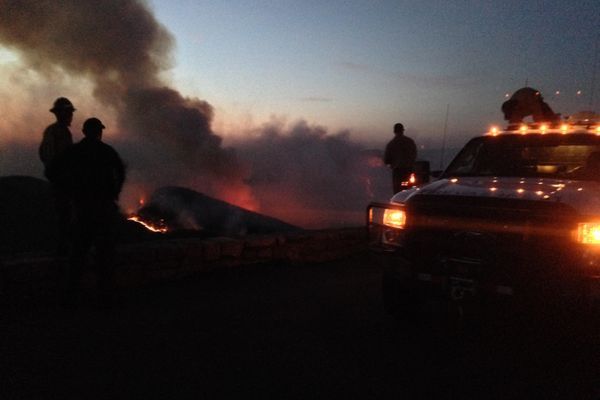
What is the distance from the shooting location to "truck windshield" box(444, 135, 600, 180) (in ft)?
16.8

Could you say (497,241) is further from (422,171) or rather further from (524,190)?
(422,171)

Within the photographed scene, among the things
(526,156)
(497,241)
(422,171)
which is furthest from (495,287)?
(526,156)

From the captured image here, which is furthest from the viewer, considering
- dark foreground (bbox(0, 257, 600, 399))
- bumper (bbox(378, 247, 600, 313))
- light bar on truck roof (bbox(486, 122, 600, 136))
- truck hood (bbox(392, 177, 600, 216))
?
light bar on truck roof (bbox(486, 122, 600, 136))

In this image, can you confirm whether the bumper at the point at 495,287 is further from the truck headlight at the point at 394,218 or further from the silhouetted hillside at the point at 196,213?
the silhouetted hillside at the point at 196,213

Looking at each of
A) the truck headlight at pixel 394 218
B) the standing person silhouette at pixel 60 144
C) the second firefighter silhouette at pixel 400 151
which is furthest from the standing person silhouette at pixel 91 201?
the second firefighter silhouette at pixel 400 151

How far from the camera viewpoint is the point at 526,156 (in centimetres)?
586

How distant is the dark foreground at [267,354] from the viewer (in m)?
3.44

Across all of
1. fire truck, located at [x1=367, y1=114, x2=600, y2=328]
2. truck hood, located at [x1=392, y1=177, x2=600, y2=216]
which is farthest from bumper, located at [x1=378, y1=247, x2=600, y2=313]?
truck hood, located at [x1=392, y1=177, x2=600, y2=216]

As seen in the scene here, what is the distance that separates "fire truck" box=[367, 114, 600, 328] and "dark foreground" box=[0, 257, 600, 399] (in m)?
0.36

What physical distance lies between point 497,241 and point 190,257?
12.7 feet

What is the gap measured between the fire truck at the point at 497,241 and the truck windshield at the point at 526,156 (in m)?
0.04

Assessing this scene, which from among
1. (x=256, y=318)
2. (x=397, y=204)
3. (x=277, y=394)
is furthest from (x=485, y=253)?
(x=256, y=318)

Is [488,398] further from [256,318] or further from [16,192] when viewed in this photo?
[16,192]

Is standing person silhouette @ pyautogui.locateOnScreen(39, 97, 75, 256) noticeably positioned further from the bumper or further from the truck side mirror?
the truck side mirror
